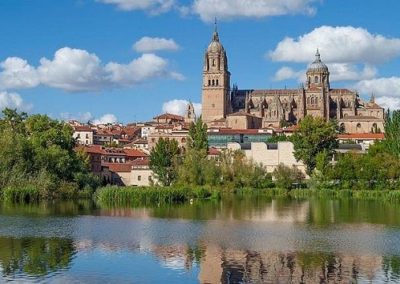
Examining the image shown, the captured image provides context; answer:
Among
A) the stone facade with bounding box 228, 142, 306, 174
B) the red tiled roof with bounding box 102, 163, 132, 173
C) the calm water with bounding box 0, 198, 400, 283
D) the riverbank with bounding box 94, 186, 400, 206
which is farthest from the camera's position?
the stone facade with bounding box 228, 142, 306, 174

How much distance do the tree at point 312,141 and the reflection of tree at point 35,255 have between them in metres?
50.3

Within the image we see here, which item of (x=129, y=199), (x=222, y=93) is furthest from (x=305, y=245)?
(x=222, y=93)

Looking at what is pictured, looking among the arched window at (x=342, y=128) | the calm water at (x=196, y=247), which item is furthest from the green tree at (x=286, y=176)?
the arched window at (x=342, y=128)

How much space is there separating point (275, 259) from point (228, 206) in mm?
26730

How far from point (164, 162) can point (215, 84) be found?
56791 mm

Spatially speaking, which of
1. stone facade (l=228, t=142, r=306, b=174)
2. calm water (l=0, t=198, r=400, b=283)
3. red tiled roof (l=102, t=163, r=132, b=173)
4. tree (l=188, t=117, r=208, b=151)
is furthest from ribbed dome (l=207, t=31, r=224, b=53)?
calm water (l=0, t=198, r=400, b=283)

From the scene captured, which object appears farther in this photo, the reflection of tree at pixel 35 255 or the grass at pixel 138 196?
the grass at pixel 138 196

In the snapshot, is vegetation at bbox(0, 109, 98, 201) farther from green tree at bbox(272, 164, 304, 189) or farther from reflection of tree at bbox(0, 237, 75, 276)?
reflection of tree at bbox(0, 237, 75, 276)

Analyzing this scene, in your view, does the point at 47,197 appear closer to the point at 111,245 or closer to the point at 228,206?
the point at 228,206

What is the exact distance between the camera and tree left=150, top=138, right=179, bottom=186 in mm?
70438

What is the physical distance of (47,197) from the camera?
53.6 m

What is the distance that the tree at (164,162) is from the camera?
7044cm

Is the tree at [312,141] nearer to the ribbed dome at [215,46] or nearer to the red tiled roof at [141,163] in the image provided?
the red tiled roof at [141,163]

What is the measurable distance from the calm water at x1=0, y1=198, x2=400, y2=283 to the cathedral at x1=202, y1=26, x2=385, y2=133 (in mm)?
81042
